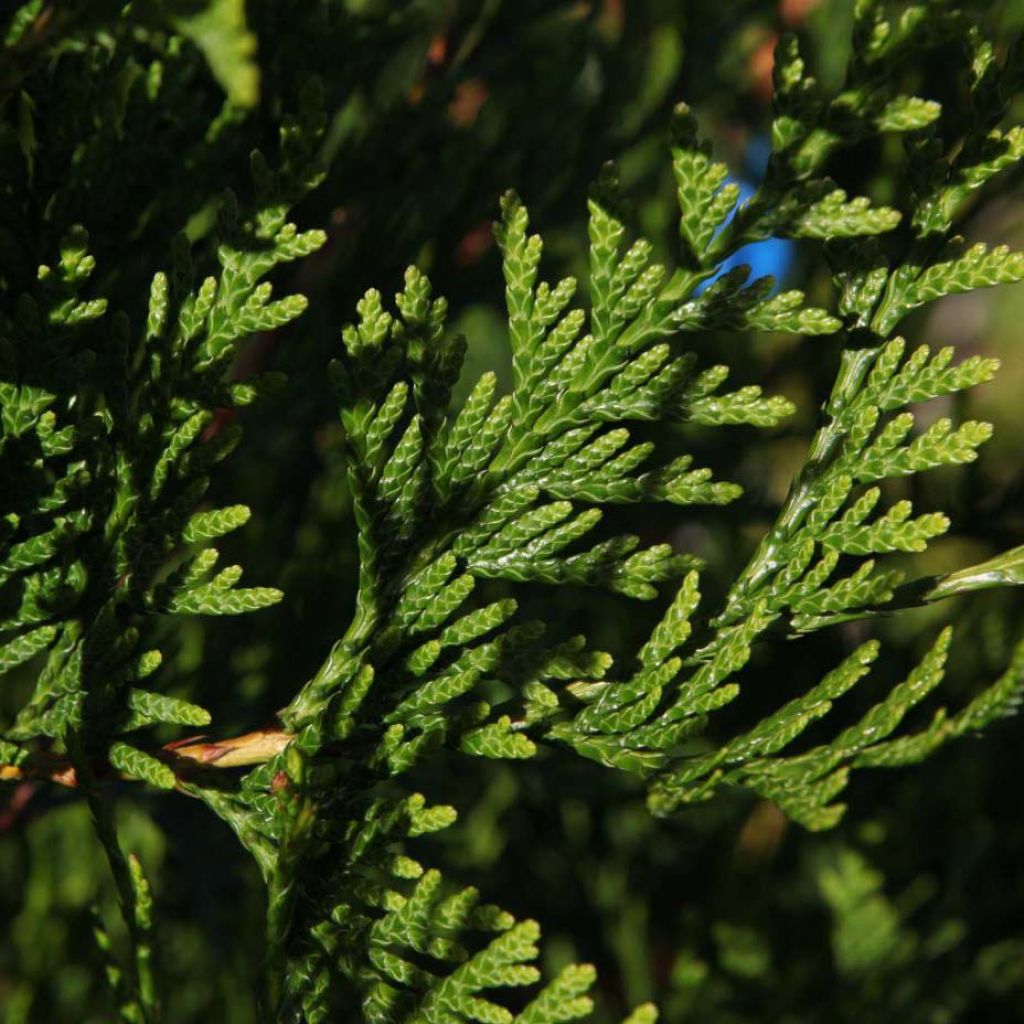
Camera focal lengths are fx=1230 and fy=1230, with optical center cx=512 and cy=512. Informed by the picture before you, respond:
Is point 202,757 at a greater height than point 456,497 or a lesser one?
lesser

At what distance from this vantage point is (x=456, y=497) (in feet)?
4.89

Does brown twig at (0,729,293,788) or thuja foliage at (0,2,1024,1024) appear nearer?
thuja foliage at (0,2,1024,1024)

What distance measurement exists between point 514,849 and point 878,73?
1794mm

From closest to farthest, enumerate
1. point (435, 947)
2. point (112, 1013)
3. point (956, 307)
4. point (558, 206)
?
1. point (435, 947)
2. point (112, 1013)
3. point (558, 206)
4. point (956, 307)

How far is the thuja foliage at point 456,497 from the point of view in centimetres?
134

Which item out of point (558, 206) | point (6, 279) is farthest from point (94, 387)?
point (558, 206)

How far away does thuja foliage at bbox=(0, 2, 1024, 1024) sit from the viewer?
1.34 metres

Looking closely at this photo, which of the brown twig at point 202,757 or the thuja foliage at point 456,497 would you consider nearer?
the thuja foliage at point 456,497

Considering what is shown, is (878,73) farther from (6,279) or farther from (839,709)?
(839,709)

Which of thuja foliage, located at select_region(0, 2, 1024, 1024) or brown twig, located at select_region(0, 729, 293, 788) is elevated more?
thuja foliage, located at select_region(0, 2, 1024, 1024)

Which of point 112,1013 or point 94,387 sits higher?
point 94,387

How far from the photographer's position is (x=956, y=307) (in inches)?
194

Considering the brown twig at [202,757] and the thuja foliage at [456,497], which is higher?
the thuja foliage at [456,497]

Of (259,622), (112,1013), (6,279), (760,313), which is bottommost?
(112,1013)
